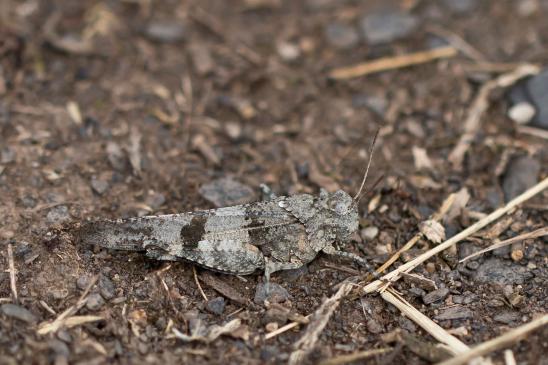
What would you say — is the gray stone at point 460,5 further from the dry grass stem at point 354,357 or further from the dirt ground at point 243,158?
the dry grass stem at point 354,357

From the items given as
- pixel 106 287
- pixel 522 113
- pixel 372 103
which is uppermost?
pixel 522 113

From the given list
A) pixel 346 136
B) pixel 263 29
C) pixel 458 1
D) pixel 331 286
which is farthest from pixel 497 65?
pixel 331 286

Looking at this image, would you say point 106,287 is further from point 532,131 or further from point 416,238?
point 532,131

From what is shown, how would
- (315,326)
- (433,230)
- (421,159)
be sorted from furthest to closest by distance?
(421,159), (433,230), (315,326)

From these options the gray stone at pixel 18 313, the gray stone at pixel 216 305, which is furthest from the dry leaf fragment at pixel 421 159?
the gray stone at pixel 18 313

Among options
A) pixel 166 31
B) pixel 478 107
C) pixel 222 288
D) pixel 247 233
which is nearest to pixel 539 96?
pixel 478 107

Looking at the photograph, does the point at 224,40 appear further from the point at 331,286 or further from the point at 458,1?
the point at 331,286
